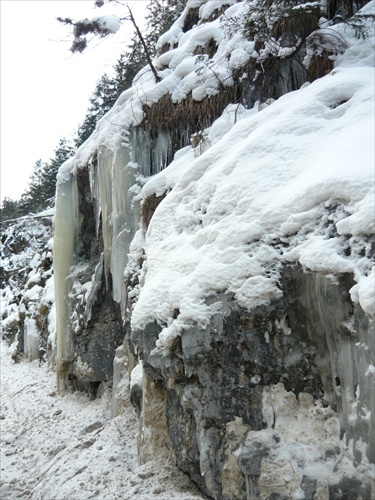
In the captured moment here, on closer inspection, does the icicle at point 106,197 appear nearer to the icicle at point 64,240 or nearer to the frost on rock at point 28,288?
the icicle at point 64,240

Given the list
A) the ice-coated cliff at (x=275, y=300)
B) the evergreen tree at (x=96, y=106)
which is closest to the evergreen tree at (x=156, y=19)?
the evergreen tree at (x=96, y=106)

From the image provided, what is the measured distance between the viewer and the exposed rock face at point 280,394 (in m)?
2.77

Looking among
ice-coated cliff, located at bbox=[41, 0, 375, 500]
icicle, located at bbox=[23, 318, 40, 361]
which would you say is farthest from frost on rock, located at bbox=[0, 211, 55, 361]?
ice-coated cliff, located at bbox=[41, 0, 375, 500]

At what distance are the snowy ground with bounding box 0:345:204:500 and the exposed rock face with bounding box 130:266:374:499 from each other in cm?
47

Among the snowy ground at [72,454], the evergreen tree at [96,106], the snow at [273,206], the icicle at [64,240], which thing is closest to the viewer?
the snow at [273,206]

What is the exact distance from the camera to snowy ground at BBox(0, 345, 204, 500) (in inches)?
155

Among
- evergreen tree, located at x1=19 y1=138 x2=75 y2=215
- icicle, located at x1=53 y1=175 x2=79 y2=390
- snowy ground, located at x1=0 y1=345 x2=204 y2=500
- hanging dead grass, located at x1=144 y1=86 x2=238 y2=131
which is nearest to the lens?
snowy ground, located at x1=0 y1=345 x2=204 y2=500

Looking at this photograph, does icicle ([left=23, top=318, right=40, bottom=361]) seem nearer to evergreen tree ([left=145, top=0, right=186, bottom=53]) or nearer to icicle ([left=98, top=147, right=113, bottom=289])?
icicle ([left=98, top=147, right=113, bottom=289])

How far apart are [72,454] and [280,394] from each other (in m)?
3.37

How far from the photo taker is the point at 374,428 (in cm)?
258

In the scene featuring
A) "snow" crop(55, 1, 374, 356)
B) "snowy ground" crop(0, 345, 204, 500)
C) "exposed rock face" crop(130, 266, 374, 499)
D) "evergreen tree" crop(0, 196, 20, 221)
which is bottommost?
"snowy ground" crop(0, 345, 204, 500)

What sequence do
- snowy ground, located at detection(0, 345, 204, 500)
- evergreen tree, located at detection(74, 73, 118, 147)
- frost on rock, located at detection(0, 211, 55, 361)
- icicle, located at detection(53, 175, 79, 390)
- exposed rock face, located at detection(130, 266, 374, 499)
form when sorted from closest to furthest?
exposed rock face, located at detection(130, 266, 374, 499) → snowy ground, located at detection(0, 345, 204, 500) → icicle, located at detection(53, 175, 79, 390) → frost on rock, located at detection(0, 211, 55, 361) → evergreen tree, located at detection(74, 73, 118, 147)

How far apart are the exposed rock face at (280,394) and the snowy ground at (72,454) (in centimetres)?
47

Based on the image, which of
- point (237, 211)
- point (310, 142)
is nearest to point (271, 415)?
point (237, 211)
